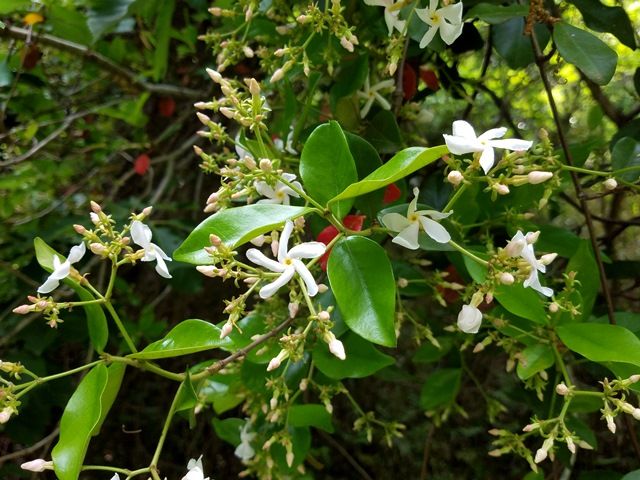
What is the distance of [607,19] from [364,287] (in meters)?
Result: 0.62

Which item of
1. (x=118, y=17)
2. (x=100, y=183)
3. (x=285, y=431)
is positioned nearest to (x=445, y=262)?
(x=285, y=431)

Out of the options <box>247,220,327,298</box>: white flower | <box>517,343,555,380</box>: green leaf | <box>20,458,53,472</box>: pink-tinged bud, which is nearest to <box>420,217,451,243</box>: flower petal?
<box>247,220,327,298</box>: white flower

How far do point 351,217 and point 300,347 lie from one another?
0.65ft

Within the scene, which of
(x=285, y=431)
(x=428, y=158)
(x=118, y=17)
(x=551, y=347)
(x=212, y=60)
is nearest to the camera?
(x=428, y=158)

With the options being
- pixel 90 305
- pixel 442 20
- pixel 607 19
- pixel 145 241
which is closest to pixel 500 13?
pixel 442 20

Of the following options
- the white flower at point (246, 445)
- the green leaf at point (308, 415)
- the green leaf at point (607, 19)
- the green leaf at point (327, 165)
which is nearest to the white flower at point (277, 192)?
the green leaf at point (327, 165)

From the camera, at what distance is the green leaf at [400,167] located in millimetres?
489

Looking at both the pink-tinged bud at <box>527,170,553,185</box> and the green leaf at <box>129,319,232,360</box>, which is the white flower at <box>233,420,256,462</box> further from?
the pink-tinged bud at <box>527,170,553,185</box>

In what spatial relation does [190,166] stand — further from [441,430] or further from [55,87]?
[441,430]

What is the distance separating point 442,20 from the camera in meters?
0.70

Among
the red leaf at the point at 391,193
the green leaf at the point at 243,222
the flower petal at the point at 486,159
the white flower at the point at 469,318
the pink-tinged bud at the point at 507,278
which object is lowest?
the white flower at the point at 469,318

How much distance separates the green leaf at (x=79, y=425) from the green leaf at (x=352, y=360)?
0.29 meters

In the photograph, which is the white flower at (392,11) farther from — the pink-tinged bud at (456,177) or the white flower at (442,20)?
the pink-tinged bud at (456,177)

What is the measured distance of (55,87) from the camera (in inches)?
75.6
